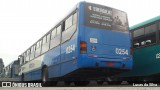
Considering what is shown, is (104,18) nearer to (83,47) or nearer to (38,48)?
(83,47)

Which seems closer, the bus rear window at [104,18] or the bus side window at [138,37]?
the bus rear window at [104,18]

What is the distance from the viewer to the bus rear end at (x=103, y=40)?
417 inches

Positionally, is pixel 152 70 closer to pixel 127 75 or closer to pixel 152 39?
pixel 152 39

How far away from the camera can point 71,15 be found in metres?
11.7

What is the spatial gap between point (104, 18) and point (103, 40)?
92cm

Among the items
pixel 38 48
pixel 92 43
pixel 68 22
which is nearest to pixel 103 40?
pixel 92 43

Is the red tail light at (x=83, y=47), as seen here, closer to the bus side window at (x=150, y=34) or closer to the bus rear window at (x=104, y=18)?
the bus rear window at (x=104, y=18)

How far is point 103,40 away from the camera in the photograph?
1111cm

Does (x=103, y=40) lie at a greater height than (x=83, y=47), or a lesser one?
greater

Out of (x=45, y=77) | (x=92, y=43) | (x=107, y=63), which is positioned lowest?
(x=45, y=77)

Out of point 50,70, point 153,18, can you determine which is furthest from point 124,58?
point 50,70

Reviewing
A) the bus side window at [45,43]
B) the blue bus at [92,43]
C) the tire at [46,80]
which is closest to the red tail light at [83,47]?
the blue bus at [92,43]

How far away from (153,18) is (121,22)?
1498mm

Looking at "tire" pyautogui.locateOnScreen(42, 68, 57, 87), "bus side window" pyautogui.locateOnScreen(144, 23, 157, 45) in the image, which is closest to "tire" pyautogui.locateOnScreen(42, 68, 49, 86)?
"tire" pyautogui.locateOnScreen(42, 68, 57, 87)
